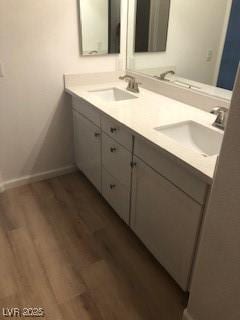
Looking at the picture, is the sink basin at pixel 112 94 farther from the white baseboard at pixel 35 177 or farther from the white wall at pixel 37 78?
the white baseboard at pixel 35 177

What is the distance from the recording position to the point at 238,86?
0.81 m

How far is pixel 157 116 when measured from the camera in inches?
66.5

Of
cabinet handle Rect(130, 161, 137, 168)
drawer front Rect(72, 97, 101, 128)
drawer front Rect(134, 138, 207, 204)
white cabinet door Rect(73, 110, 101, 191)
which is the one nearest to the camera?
drawer front Rect(134, 138, 207, 204)

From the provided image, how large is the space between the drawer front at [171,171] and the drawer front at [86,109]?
527 mm

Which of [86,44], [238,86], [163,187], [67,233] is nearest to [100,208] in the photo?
[67,233]

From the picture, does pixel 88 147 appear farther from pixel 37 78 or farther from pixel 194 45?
pixel 194 45

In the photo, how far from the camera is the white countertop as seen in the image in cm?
115

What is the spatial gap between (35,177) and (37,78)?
91 cm

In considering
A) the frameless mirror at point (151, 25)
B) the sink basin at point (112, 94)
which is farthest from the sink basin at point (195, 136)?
the frameless mirror at point (151, 25)

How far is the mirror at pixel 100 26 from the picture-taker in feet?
6.98

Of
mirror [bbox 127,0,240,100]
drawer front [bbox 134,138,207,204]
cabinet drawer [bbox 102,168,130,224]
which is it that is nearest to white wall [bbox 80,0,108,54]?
mirror [bbox 127,0,240,100]

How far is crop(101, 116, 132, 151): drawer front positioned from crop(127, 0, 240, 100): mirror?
641mm

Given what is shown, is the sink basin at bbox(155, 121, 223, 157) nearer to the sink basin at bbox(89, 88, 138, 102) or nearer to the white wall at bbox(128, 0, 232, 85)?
the white wall at bbox(128, 0, 232, 85)

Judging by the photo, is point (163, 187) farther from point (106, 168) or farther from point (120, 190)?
point (106, 168)
